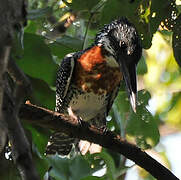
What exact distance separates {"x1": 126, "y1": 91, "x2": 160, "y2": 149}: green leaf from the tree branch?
506 mm

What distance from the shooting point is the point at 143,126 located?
98.8 inches

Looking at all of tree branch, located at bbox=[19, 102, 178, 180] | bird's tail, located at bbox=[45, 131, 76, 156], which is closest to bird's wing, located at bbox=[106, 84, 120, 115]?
bird's tail, located at bbox=[45, 131, 76, 156]

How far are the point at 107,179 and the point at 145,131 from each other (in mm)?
457

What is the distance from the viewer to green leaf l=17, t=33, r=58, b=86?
2275mm

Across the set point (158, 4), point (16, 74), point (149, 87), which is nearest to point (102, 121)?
point (149, 87)

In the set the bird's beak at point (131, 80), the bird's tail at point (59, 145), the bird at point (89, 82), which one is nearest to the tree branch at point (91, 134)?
the bird's beak at point (131, 80)

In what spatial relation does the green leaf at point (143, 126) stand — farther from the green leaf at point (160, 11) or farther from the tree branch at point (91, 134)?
the green leaf at point (160, 11)

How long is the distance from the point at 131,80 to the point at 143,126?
1.25ft

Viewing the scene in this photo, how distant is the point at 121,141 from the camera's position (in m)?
2.03

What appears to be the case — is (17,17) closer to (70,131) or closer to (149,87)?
(70,131)

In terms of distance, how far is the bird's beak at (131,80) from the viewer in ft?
6.77

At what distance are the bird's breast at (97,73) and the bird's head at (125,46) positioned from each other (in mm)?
76

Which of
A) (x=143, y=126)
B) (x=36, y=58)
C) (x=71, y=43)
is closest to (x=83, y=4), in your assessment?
(x=36, y=58)

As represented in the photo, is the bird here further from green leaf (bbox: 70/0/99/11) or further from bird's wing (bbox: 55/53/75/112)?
green leaf (bbox: 70/0/99/11)
